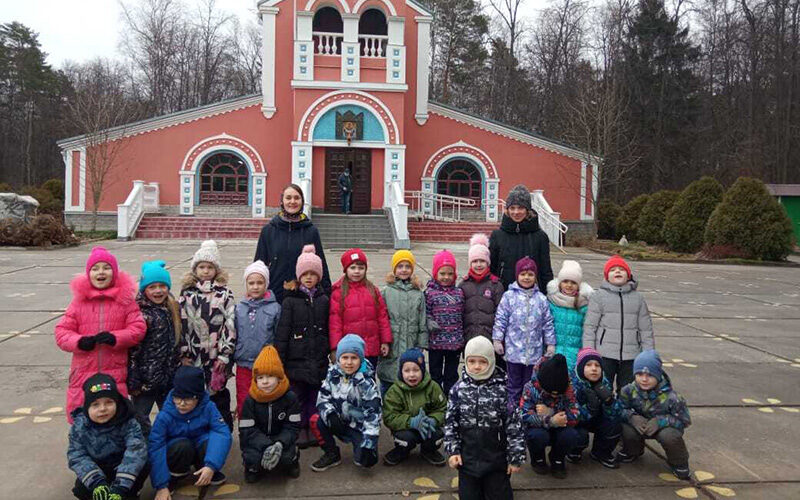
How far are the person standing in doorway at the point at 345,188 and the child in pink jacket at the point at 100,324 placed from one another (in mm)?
18703

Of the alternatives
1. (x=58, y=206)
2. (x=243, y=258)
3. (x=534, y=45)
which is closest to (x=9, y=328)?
(x=243, y=258)

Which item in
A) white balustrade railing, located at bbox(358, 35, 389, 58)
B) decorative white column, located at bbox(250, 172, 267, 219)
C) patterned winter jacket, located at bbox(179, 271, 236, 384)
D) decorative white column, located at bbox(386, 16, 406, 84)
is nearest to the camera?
patterned winter jacket, located at bbox(179, 271, 236, 384)

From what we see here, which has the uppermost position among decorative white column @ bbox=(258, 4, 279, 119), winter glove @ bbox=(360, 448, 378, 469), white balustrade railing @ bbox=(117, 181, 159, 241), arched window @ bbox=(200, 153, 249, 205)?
decorative white column @ bbox=(258, 4, 279, 119)

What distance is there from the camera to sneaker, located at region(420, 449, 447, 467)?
151 inches

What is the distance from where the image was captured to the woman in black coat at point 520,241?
16.8ft

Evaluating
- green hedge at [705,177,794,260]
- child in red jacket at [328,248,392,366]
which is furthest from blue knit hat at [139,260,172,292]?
green hedge at [705,177,794,260]

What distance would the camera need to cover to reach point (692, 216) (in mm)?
20047

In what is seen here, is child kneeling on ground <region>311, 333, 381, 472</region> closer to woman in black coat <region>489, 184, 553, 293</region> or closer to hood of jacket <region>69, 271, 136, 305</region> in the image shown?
hood of jacket <region>69, 271, 136, 305</region>

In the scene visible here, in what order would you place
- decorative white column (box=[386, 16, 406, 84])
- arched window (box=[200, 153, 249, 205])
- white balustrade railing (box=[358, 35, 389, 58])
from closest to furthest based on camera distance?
decorative white column (box=[386, 16, 406, 84]), white balustrade railing (box=[358, 35, 389, 58]), arched window (box=[200, 153, 249, 205])

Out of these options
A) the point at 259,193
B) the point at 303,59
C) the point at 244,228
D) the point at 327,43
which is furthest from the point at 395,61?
the point at 244,228

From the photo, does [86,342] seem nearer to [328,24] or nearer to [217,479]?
[217,479]

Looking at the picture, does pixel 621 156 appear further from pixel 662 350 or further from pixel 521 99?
pixel 662 350

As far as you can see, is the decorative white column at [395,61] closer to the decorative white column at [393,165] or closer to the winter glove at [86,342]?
the decorative white column at [393,165]

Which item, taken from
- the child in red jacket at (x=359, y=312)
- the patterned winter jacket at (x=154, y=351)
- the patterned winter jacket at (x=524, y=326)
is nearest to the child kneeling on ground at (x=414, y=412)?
the child in red jacket at (x=359, y=312)
